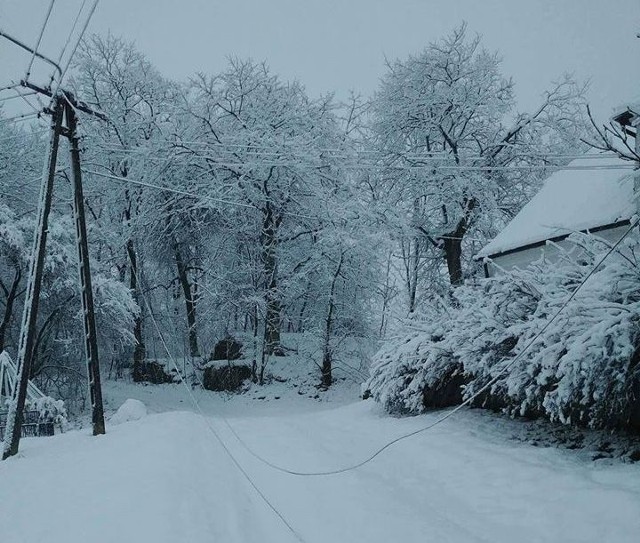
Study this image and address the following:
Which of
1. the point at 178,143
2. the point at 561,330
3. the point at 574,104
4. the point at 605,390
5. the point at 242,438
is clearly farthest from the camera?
the point at 574,104

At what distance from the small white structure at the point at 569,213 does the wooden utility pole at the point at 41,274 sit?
310 inches

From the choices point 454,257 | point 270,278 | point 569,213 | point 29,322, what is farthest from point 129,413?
point 454,257

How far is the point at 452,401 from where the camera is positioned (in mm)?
9109

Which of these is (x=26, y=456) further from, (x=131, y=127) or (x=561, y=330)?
(x=131, y=127)

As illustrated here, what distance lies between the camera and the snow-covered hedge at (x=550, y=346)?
17.3ft

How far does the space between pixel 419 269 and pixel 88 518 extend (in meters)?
18.4

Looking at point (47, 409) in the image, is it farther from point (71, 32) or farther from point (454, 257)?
point (454, 257)

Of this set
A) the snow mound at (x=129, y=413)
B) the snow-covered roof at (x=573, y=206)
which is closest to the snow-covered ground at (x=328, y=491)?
the snow mound at (x=129, y=413)

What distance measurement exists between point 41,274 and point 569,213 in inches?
437

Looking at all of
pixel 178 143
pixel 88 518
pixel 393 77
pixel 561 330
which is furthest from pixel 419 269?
pixel 88 518

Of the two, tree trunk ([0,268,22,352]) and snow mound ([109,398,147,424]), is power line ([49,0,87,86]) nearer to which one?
snow mound ([109,398,147,424])

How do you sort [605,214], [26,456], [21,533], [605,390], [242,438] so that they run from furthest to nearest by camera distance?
[605,214] < [242,438] < [26,456] < [605,390] < [21,533]

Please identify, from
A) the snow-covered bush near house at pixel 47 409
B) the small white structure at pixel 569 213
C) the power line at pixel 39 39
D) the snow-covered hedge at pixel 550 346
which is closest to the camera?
the snow-covered hedge at pixel 550 346

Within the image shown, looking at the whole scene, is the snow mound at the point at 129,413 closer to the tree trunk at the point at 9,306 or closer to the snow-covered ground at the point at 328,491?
the snow-covered ground at the point at 328,491
